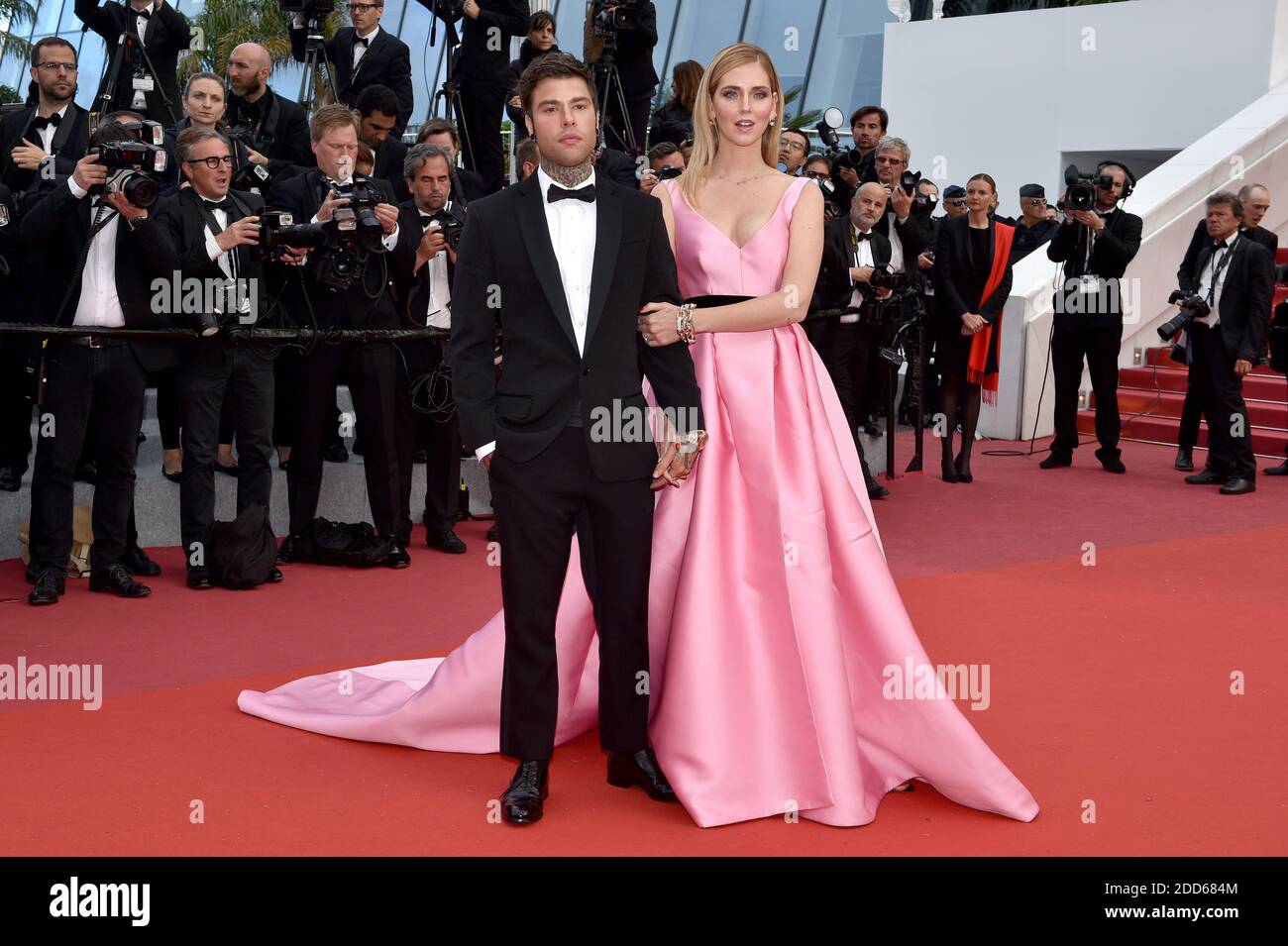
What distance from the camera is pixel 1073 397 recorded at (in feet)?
30.8

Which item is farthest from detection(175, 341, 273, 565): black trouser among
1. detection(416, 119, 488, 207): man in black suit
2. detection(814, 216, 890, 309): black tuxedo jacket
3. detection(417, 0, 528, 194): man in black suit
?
detection(417, 0, 528, 194): man in black suit

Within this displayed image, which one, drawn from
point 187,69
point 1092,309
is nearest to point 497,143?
point 1092,309

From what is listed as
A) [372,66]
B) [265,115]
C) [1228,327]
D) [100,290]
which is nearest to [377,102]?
[265,115]

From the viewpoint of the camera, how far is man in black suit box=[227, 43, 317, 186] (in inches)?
299

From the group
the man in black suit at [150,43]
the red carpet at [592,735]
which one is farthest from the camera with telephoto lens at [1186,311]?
the man in black suit at [150,43]

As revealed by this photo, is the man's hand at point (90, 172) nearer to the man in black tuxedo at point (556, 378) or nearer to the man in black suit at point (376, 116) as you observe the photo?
the man in black suit at point (376, 116)

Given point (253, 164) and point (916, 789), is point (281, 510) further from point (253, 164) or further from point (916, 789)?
point (916, 789)

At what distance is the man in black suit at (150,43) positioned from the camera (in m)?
7.84

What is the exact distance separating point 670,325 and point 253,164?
12.7 feet

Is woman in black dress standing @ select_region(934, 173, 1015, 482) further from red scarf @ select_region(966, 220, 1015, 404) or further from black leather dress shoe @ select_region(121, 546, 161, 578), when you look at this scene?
black leather dress shoe @ select_region(121, 546, 161, 578)

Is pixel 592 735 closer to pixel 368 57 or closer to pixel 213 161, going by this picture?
pixel 213 161

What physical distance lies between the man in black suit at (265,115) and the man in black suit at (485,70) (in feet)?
5.42

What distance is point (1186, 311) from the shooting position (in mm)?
8812

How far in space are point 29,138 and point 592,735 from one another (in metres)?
4.26
